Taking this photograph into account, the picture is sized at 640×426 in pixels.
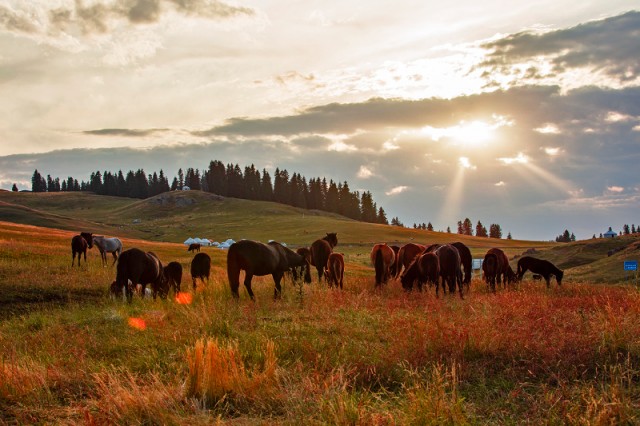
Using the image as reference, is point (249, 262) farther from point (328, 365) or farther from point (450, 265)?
point (328, 365)

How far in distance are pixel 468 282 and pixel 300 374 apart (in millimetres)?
16239

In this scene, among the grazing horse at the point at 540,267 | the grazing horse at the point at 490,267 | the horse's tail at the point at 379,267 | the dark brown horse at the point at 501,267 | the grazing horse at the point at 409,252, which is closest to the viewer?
the horse's tail at the point at 379,267

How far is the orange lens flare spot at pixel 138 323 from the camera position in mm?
12455

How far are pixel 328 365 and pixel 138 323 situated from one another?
674 cm

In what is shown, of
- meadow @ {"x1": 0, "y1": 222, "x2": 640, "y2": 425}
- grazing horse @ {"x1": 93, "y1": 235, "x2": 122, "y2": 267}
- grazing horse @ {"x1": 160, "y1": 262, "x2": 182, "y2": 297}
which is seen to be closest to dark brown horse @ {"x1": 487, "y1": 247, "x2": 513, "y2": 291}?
meadow @ {"x1": 0, "y1": 222, "x2": 640, "y2": 425}

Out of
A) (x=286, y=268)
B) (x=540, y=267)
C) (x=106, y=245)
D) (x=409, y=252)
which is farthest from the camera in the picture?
(x=106, y=245)

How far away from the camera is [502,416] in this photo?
6273 mm

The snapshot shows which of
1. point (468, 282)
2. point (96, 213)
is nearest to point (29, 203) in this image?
point (96, 213)

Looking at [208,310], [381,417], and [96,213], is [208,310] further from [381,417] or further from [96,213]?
[96,213]

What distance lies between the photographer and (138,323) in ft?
42.7

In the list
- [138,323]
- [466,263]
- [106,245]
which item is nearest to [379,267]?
[466,263]

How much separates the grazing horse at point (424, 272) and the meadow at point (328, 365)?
152 inches

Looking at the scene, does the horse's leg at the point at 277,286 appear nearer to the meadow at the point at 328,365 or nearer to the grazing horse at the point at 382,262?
the meadow at the point at 328,365

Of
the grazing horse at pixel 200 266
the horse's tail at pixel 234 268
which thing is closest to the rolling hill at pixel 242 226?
the horse's tail at pixel 234 268
